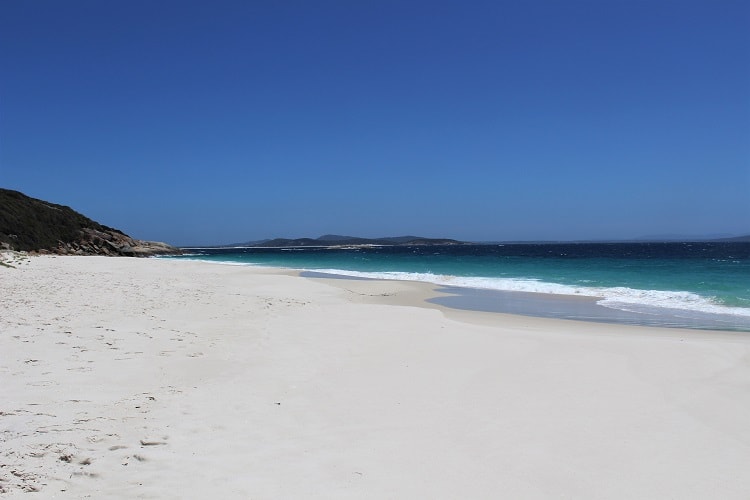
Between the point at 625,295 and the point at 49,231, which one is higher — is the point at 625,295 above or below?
below

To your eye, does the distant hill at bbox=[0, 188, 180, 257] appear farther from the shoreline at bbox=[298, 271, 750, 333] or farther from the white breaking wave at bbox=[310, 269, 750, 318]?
the shoreline at bbox=[298, 271, 750, 333]

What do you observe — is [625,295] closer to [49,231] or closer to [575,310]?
[575,310]

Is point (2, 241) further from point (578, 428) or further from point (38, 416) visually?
point (578, 428)

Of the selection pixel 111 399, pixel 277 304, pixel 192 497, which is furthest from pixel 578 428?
pixel 277 304

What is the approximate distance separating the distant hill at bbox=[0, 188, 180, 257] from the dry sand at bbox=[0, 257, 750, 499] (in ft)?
128

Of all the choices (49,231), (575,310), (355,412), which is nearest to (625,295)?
(575,310)

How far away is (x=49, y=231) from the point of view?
5191cm

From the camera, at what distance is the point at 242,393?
5465 millimetres

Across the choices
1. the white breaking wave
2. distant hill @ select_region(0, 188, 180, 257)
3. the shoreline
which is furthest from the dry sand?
distant hill @ select_region(0, 188, 180, 257)

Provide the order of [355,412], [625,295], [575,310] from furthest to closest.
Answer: [625,295]
[575,310]
[355,412]

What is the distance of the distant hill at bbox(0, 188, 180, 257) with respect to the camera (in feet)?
145

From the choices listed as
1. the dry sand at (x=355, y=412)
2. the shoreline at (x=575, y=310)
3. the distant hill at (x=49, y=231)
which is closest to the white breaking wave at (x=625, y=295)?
the shoreline at (x=575, y=310)

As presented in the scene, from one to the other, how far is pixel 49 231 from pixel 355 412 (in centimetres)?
5819

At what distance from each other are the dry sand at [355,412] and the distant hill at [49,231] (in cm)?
3912
